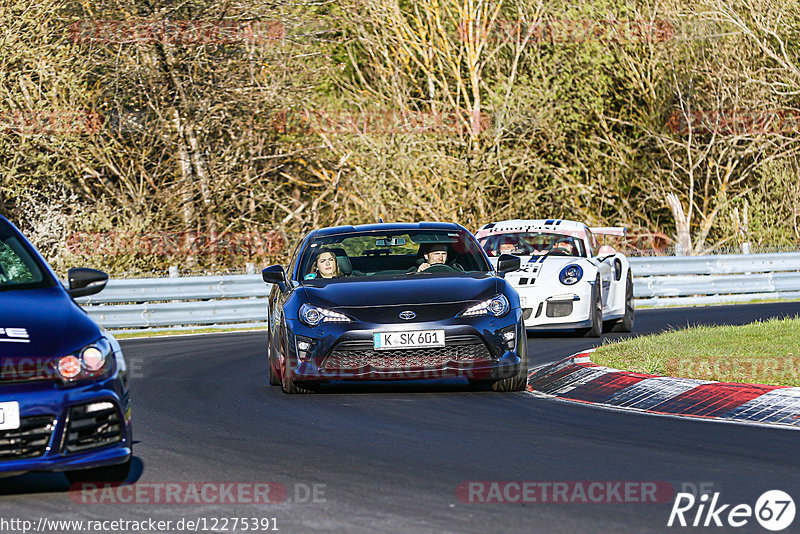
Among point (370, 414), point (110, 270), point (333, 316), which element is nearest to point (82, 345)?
point (370, 414)

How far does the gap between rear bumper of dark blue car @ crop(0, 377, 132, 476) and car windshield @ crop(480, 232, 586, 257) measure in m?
11.3

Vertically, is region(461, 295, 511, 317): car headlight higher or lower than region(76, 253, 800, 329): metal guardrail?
higher

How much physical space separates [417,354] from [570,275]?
6272 mm

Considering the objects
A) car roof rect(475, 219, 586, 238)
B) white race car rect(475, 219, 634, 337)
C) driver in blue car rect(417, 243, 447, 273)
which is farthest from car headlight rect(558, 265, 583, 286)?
driver in blue car rect(417, 243, 447, 273)

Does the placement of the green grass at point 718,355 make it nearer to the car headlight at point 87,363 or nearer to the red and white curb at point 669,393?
the red and white curb at point 669,393

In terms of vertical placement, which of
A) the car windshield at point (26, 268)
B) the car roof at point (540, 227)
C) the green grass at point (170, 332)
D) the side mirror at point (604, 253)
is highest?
the car windshield at point (26, 268)

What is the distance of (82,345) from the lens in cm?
670

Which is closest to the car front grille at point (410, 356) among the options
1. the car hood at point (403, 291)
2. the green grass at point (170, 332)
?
the car hood at point (403, 291)

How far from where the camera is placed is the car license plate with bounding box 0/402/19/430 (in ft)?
20.9

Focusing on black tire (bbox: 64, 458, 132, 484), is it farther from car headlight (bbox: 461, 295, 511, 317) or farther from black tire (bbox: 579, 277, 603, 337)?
black tire (bbox: 579, 277, 603, 337)

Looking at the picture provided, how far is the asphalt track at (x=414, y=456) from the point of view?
20.3 ft

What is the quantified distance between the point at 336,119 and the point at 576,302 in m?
14.4

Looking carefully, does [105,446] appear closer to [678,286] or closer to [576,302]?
[576,302]

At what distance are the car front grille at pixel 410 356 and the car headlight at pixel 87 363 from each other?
3976 millimetres
